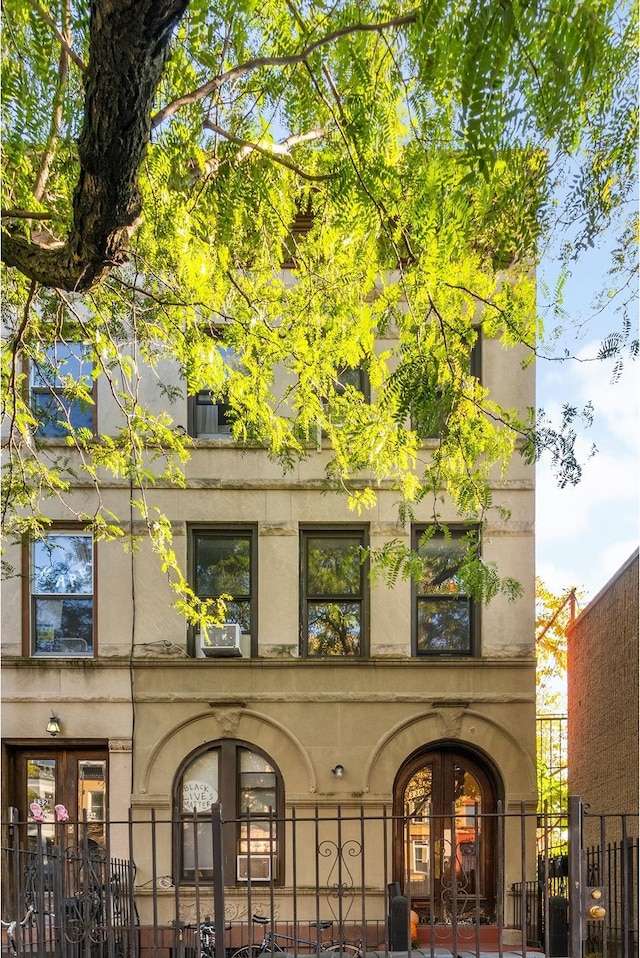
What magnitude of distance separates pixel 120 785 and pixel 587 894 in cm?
612

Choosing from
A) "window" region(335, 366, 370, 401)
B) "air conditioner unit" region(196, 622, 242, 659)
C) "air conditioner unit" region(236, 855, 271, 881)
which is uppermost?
"window" region(335, 366, 370, 401)

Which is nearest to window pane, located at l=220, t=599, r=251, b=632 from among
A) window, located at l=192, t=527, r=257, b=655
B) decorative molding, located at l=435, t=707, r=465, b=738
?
window, located at l=192, t=527, r=257, b=655

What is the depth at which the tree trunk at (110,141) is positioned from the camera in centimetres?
272

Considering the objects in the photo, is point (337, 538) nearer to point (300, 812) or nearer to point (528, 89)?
point (300, 812)

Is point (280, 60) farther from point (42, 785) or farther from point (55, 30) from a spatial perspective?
point (42, 785)

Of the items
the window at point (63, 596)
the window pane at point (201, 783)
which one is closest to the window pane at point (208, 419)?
the window at point (63, 596)

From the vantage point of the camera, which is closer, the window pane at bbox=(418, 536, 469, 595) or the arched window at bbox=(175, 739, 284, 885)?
the arched window at bbox=(175, 739, 284, 885)

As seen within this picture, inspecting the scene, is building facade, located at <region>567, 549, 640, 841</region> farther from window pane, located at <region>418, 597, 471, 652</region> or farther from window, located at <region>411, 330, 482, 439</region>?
window, located at <region>411, 330, 482, 439</region>

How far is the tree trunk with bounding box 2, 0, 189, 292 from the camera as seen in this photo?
8.93 ft

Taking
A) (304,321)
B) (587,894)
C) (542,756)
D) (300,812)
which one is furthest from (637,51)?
(542,756)

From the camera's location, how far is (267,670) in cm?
942

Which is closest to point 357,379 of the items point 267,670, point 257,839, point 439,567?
point 439,567

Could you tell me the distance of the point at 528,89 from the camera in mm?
2619

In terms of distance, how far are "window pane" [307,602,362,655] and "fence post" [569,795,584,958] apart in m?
5.25
